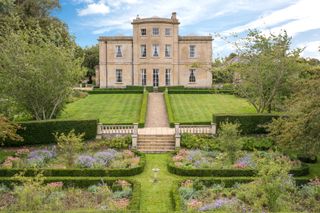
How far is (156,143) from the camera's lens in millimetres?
25328

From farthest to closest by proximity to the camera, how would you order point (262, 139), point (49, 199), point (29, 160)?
point (262, 139)
point (29, 160)
point (49, 199)

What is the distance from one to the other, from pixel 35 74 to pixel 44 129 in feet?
13.5

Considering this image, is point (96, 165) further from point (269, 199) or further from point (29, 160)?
point (269, 199)

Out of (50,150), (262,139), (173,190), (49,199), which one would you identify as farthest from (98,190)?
(262,139)

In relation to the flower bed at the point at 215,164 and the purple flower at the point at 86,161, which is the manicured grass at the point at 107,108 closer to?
the flower bed at the point at 215,164

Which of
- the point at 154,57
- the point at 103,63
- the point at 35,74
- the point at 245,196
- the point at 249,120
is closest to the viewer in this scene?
the point at 245,196

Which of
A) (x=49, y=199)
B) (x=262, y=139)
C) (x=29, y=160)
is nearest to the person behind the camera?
(x=49, y=199)

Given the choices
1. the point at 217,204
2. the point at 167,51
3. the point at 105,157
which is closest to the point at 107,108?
the point at 105,157

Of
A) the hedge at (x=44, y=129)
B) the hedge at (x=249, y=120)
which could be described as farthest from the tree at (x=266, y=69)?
the hedge at (x=44, y=129)

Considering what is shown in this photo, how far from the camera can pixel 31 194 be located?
42.0 feet

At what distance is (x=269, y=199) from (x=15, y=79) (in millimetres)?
19639

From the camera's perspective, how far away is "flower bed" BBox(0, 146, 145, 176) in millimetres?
18453

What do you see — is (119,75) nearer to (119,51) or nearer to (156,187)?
(119,51)

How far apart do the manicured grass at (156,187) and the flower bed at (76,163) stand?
0.61 m
